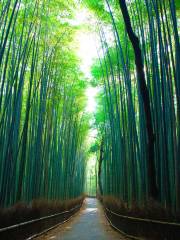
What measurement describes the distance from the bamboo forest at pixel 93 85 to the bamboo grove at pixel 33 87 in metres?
0.03

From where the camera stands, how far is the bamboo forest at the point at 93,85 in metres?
4.33

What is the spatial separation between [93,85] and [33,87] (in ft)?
15.8

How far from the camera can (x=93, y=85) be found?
12.0 metres

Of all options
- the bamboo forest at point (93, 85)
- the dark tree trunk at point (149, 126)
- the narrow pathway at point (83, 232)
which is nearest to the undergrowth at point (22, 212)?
the bamboo forest at point (93, 85)

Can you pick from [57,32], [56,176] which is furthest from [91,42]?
[56,176]

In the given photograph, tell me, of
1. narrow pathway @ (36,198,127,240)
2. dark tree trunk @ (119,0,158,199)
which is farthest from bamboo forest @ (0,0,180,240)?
narrow pathway @ (36,198,127,240)

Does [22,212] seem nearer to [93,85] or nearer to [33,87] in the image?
[33,87]

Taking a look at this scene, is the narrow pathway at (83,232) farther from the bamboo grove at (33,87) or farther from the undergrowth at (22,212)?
the bamboo grove at (33,87)

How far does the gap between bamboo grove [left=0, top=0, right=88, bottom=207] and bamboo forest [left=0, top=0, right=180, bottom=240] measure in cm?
3

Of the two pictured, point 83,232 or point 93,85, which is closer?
point 83,232

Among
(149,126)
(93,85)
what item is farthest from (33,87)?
(93,85)

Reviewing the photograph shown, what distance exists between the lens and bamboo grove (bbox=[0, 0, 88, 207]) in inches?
216

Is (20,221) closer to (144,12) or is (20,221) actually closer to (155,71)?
(155,71)

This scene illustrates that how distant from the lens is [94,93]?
49.6 feet
